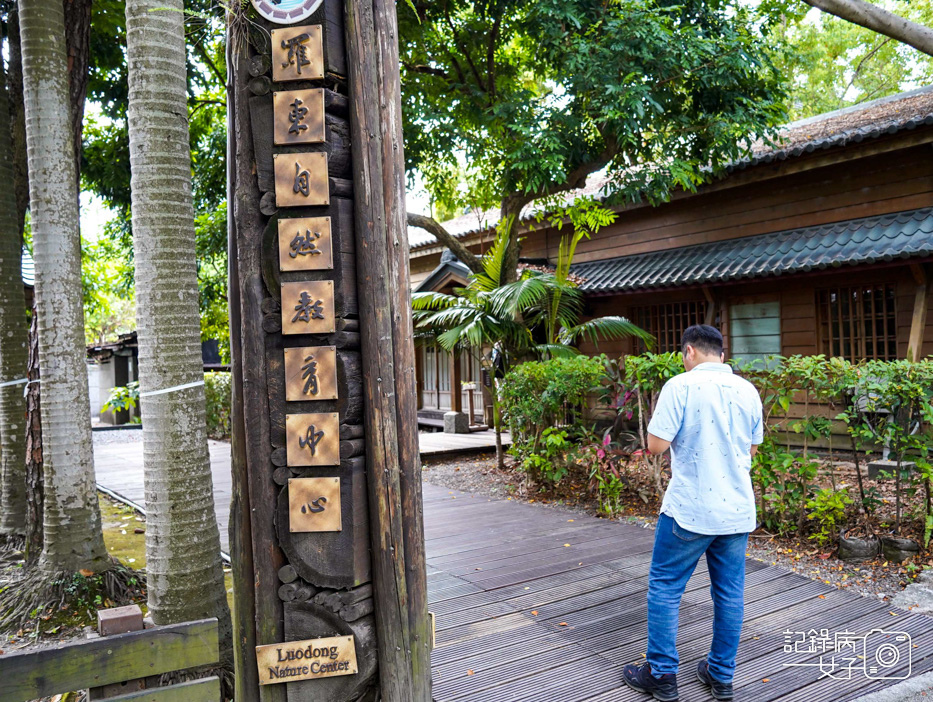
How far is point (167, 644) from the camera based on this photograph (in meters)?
2.40

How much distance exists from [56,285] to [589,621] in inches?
171

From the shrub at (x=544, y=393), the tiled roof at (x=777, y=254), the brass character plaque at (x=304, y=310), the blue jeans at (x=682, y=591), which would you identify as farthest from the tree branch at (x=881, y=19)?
the brass character plaque at (x=304, y=310)

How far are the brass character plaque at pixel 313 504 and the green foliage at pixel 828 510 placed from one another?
4273 mm

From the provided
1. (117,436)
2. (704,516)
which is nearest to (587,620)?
(704,516)

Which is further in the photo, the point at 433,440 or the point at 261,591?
the point at 433,440

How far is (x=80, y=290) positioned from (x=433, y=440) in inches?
336

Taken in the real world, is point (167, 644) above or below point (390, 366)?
below

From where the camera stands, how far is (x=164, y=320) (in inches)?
148

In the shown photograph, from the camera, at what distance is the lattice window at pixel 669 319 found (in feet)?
37.2

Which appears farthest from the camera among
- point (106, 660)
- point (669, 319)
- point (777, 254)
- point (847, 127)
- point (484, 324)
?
point (669, 319)

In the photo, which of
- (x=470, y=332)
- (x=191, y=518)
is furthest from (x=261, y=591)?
(x=470, y=332)

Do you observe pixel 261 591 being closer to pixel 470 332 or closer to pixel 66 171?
pixel 66 171

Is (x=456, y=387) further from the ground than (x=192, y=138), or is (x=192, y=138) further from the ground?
(x=192, y=138)

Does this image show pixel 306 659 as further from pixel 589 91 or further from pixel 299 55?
pixel 589 91
